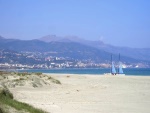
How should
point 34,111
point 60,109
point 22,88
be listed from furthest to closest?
point 22,88
point 60,109
point 34,111

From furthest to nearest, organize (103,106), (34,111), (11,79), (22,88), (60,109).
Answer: (11,79), (22,88), (103,106), (60,109), (34,111)

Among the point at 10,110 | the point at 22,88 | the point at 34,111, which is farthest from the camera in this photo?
the point at 22,88

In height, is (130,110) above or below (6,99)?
below

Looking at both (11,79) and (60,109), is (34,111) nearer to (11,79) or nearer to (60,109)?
(60,109)

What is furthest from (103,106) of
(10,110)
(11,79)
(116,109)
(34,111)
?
(11,79)

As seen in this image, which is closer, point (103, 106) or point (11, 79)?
point (103, 106)

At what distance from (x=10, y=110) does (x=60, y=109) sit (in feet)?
23.0

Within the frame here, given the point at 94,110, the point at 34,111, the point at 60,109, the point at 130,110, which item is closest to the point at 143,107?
the point at 130,110

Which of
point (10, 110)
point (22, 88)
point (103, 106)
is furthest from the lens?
point (22, 88)

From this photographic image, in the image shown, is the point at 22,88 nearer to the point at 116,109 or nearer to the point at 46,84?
the point at 46,84

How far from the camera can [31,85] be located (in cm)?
3125

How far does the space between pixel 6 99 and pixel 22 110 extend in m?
1.25

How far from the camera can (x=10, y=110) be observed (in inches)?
418

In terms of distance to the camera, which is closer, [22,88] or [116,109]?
[116,109]
